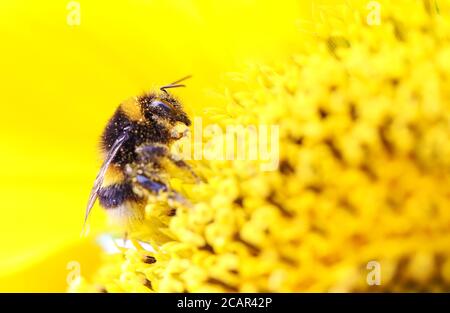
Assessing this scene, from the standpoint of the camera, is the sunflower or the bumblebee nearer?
the sunflower

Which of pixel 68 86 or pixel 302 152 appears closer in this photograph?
pixel 302 152

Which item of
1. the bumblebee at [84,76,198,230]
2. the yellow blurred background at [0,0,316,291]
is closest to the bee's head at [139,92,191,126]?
the bumblebee at [84,76,198,230]

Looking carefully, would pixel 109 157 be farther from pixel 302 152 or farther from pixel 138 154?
pixel 302 152

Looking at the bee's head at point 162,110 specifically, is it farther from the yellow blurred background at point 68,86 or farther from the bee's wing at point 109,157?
the yellow blurred background at point 68,86

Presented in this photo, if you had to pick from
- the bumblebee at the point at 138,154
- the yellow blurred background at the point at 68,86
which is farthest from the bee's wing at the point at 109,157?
the yellow blurred background at the point at 68,86

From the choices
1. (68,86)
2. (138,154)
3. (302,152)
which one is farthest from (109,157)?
(68,86)

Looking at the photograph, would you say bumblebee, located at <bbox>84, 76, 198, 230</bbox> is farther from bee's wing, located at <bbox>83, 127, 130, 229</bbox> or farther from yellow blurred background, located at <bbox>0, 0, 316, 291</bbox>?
yellow blurred background, located at <bbox>0, 0, 316, 291</bbox>
